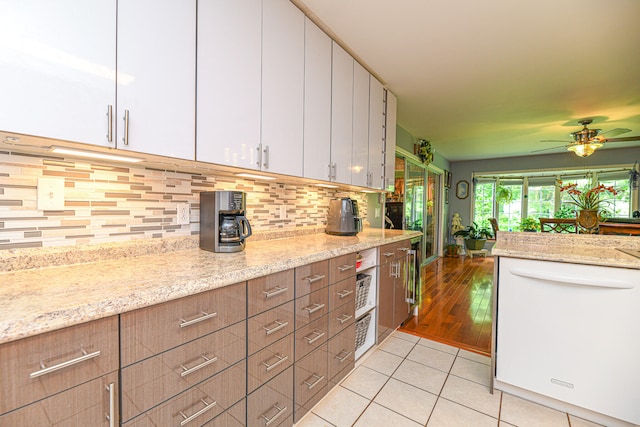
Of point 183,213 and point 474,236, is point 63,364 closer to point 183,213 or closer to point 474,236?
point 183,213

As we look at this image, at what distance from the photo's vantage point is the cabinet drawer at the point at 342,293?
1646mm

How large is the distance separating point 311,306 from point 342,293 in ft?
1.06

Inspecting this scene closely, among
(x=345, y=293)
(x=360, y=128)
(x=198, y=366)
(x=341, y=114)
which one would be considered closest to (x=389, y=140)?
(x=360, y=128)

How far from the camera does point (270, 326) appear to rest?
1228 mm

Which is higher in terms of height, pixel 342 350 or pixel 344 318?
pixel 344 318

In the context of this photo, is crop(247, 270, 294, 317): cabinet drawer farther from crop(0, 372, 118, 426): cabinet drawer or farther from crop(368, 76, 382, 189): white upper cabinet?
crop(368, 76, 382, 189): white upper cabinet

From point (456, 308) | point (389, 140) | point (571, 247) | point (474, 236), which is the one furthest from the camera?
point (474, 236)

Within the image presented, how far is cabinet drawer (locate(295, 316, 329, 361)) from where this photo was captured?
1.41 meters

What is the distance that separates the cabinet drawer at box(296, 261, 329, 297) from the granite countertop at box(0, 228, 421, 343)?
4 centimetres

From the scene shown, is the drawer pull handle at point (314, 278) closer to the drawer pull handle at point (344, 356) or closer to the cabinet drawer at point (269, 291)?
the cabinet drawer at point (269, 291)

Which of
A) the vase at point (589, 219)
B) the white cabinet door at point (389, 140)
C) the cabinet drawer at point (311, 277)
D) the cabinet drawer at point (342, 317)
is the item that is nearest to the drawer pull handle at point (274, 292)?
the cabinet drawer at point (311, 277)

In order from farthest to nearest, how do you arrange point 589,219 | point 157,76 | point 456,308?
1. point 456,308
2. point 589,219
3. point 157,76

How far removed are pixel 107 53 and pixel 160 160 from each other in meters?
0.41

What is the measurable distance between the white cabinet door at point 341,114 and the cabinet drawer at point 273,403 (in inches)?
54.0
